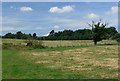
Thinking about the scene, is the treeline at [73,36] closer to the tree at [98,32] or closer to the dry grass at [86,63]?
the tree at [98,32]

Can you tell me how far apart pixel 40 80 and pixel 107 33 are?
49137 millimetres

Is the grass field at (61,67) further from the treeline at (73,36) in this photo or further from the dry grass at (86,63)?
the treeline at (73,36)

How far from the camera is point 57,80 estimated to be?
1246 centimetres

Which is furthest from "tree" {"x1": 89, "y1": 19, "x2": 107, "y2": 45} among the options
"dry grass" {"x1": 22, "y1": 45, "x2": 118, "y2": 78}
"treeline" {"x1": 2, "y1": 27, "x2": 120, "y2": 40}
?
"dry grass" {"x1": 22, "y1": 45, "x2": 118, "y2": 78}

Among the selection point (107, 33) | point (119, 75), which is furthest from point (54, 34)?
point (119, 75)

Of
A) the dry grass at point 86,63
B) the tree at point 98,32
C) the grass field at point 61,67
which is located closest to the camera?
the grass field at point 61,67

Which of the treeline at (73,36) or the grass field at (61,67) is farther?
the treeline at (73,36)

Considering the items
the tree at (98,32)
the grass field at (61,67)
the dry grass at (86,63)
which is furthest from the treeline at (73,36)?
the grass field at (61,67)

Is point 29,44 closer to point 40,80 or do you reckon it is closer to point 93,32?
point 93,32

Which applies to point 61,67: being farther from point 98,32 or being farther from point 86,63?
point 98,32

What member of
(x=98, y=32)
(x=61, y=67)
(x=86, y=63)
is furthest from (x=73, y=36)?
(x=61, y=67)

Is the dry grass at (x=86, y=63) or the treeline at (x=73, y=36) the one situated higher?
the treeline at (x=73, y=36)

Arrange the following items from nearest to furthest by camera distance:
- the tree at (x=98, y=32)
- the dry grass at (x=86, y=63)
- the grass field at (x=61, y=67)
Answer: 1. the grass field at (x=61, y=67)
2. the dry grass at (x=86, y=63)
3. the tree at (x=98, y=32)

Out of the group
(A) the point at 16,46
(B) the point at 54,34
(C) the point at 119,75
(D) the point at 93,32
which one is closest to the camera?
(C) the point at 119,75
